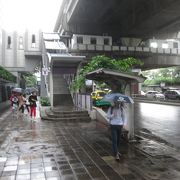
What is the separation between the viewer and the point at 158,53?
51.0 metres

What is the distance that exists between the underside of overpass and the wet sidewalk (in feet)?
85.4

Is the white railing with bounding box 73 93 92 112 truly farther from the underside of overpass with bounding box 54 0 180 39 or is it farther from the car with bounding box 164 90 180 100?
the car with bounding box 164 90 180 100

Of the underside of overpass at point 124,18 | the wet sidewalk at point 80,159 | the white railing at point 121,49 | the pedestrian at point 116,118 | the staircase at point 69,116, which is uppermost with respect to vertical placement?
the underside of overpass at point 124,18

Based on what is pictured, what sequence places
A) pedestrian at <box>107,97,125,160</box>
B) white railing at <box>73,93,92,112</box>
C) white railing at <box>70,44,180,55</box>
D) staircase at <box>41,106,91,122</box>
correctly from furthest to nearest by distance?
white railing at <box>70,44,180,55</box> < white railing at <box>73,93,92,112</box> < staircase at <box>41,106,91,122</box> < pedestrian at <box>107,97,125,160</box>

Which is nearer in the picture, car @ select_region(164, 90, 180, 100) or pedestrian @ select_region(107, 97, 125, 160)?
pedestrian @ select_region(107, 97, 125, 160)

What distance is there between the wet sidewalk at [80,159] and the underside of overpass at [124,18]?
85.4 feet

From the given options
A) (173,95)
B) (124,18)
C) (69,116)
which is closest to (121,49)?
(124,18)

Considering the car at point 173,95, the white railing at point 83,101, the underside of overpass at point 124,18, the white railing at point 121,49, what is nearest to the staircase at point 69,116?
the white railing at point 83,101

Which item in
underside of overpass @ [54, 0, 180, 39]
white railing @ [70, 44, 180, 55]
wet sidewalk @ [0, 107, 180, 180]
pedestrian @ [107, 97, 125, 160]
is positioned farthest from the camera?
white railing @ [70, 44, 180, 55]

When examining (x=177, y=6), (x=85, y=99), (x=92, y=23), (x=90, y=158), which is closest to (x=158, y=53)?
(x=92, y=23)

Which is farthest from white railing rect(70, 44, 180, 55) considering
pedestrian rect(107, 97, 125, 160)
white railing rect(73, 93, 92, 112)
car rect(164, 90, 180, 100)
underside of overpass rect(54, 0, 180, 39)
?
pedestrian rect(107, 97, 125, 160)

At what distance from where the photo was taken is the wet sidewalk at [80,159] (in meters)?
6.62

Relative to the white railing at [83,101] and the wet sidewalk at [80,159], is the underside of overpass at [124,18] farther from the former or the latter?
the wet sidewalk at [80,159]

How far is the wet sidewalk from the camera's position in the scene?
662 cm
